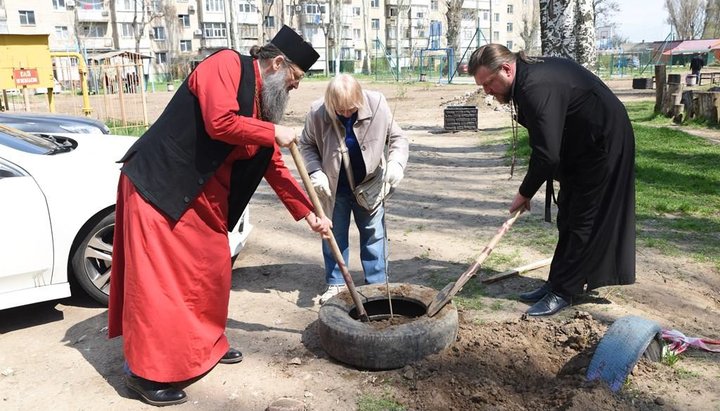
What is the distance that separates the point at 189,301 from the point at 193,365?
0.34 m

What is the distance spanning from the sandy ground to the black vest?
43.5 inches

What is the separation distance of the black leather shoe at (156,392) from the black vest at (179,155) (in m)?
0.90

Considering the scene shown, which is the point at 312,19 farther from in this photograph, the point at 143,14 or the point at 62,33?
the point at 62,33

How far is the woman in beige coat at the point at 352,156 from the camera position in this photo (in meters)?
4.15

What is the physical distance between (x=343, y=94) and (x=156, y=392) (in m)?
2.05

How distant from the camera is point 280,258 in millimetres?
5738

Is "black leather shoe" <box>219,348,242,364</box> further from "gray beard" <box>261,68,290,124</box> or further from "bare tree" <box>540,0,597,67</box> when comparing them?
"bare tree" <box>540,0,597,67</box>

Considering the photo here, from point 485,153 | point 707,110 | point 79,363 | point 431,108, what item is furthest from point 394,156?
point 431,108

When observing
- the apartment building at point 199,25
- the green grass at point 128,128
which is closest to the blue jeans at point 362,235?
the green grass at point 128,128

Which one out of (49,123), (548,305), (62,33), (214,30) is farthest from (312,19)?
(548,305)

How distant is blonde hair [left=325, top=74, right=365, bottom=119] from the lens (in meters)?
3.90

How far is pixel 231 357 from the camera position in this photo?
12.2 ft

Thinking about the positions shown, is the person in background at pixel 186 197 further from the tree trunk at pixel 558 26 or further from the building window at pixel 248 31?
the building window at pixel 248 31

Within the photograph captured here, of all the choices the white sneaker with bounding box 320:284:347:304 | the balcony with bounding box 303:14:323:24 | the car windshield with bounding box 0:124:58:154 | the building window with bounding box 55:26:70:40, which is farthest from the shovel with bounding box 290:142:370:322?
the balcony with bounding box 303:14:323:24
